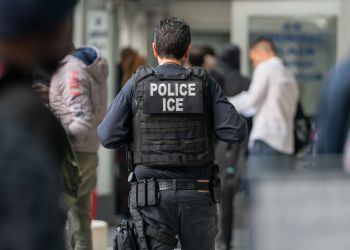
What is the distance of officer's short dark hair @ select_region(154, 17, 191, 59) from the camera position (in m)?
4.90

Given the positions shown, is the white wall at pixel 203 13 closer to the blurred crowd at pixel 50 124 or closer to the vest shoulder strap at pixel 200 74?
the blurred crowd at pixel 50 124

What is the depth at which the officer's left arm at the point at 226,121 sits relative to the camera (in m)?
4.80

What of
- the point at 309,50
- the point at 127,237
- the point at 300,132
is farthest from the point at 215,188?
the point at 309,50

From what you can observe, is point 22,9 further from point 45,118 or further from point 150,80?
point 150,80

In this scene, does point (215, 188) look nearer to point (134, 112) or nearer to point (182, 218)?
point (182, 218)

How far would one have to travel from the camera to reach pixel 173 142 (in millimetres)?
4770

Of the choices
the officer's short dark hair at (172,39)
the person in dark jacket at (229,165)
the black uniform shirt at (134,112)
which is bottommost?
the person in dark jacket at (229,165)

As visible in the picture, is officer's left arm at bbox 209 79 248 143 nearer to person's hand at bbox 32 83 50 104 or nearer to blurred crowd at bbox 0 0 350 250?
blurred crowd at bbox 0 0 350 250

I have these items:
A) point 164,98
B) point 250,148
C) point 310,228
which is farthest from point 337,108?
point 250,148

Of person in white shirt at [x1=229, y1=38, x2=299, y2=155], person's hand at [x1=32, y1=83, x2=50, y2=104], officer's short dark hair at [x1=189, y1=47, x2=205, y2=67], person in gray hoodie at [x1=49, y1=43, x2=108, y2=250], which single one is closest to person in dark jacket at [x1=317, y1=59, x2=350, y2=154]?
person's hand at [x1=32, y1=83, x2=50, y2=104]

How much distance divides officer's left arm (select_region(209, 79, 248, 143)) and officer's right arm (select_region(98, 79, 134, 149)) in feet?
1.40

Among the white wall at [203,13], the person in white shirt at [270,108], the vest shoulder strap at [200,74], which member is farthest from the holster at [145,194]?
the white wall at [203,13]

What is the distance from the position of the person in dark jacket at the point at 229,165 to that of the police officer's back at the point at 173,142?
334 cm

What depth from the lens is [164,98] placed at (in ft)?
15.6
